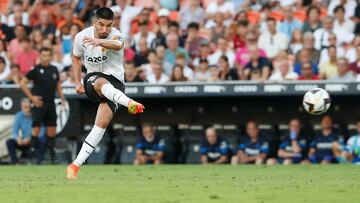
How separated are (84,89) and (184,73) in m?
6.37

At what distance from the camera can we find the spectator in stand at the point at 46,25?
793 inches

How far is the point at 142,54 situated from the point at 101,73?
7.11 m

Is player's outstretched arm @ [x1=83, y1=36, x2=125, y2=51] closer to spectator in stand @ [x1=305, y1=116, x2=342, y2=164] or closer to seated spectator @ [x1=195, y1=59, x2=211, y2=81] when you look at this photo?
spectator in stand @ [x1=305, y1=116, x2=342, y2=164]

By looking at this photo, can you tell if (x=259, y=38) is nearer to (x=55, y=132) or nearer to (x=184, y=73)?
(x=184, y=73)

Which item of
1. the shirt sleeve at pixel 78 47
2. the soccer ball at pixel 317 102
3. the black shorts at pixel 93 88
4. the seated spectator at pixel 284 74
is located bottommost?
the soccer ball at pixel 317 102

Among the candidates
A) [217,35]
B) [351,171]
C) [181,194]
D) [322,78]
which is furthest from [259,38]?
[181,194]

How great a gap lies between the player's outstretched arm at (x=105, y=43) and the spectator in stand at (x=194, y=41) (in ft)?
24.1

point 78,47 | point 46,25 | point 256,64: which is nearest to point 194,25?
point 256,64

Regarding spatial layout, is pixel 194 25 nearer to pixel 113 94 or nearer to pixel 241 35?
pixel 241 35

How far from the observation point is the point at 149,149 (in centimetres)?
1708

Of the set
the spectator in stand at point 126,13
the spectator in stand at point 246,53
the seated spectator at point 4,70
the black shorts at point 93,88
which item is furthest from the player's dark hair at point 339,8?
the black shorts at point 93,88

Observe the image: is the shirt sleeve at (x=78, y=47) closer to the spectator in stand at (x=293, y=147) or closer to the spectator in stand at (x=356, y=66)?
the spectator in stand at (x=293, y=147)

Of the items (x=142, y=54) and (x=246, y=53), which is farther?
(x=142, y=54)

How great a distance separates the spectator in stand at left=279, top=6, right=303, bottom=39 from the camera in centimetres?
1809
